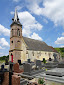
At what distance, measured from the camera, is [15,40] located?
24.8 metres

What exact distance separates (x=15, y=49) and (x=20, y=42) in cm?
316

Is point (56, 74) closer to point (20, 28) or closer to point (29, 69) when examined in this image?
point (29, 69)

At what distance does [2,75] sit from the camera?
493cm

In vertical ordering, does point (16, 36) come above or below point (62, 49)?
above

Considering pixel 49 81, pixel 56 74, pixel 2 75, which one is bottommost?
pixel 49 81

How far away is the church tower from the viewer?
24.1 m

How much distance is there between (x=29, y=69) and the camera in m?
8.98

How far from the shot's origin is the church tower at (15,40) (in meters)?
24.1

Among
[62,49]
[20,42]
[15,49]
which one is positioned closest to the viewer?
[15,49]

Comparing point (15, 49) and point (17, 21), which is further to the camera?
point (17, 21)

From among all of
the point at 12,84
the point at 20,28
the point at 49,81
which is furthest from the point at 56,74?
the point at 20,28

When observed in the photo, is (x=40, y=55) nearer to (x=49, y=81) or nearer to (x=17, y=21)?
(x=17, y=21)

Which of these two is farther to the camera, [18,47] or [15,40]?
[18,47]

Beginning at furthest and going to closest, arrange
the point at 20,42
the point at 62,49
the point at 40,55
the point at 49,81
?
the point at 62,49, the point at 40,55, the point at 20,42, the point at 49,81
